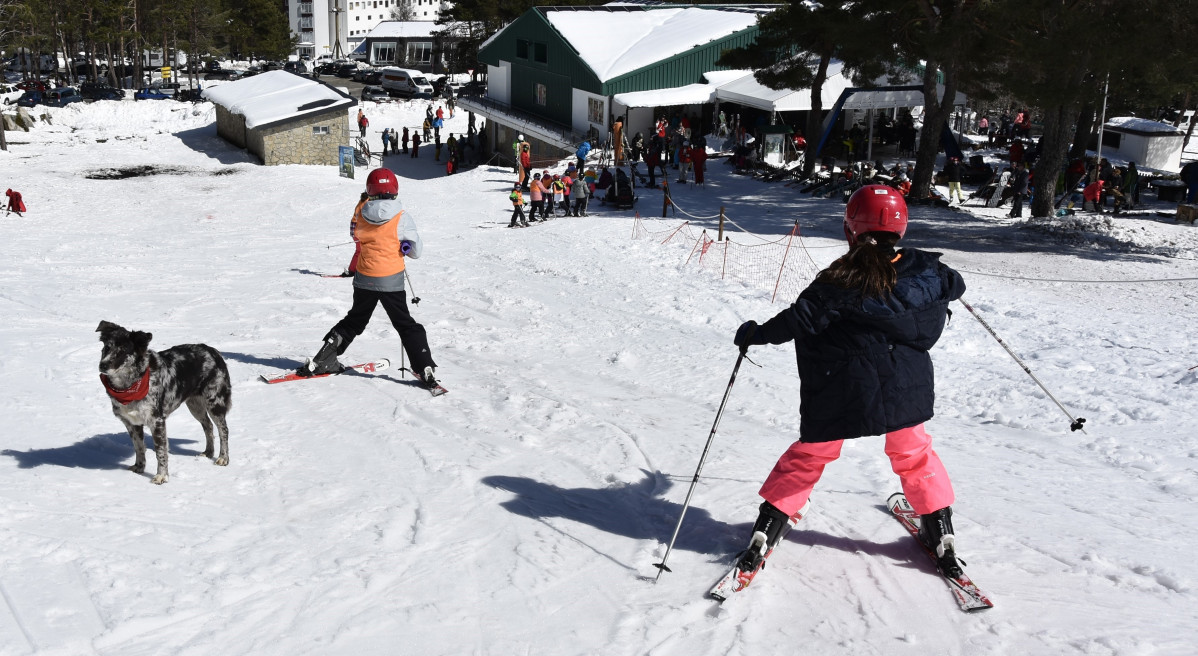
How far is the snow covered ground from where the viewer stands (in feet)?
12.7

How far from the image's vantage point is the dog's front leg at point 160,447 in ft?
17.5

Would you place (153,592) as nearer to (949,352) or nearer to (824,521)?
(824,521)

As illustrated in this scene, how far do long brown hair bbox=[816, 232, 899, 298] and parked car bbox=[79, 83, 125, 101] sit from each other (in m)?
50.5

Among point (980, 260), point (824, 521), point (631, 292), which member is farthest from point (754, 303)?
point (824, 521)

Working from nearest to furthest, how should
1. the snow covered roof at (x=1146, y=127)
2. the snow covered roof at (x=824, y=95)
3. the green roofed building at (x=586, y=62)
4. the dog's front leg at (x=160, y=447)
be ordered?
1. the dog's front leg at (x=160, y=447)
2. the snow covered roof at (x=824, y=95)
3. the snow covered roof at (x=1146, y=127)
4. the green roofed building at (x=586, y=62)

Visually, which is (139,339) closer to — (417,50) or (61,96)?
(61,96)

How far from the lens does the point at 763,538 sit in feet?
13.8

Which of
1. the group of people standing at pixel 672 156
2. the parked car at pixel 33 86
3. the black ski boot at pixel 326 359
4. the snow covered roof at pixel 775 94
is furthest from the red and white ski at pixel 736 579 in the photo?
the parked car at pixel 33 86

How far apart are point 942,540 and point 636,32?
32.6m

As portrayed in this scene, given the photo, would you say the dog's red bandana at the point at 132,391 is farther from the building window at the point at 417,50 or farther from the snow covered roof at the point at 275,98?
the building window at the point at 417,50

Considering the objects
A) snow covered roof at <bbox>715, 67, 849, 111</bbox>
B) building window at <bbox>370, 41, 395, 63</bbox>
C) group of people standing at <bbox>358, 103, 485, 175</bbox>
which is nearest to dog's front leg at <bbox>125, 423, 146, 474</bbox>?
snow covered roof at <bbox>715, 67, 849, 111</bbox>

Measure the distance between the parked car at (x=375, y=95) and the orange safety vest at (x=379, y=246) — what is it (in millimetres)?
44292

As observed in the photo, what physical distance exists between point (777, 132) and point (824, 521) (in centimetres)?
2187

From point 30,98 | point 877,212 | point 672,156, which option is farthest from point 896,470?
point 30,98
